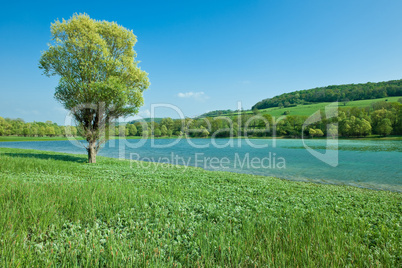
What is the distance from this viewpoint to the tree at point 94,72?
1463 cm

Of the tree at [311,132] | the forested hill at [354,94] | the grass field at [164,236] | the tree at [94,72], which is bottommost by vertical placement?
the grass field at [164,236]

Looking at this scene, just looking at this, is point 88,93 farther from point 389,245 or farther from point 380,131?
point 380,131

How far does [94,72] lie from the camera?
49.3 ft

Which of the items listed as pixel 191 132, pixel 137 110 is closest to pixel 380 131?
pixel 191 132

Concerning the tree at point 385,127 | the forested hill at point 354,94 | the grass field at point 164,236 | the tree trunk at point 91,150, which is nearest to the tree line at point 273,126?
the tree at point 385,127

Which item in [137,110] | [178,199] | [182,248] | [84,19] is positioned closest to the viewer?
[182,248]

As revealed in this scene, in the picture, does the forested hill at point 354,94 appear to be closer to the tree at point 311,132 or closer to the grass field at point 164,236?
the tree at point 311,132

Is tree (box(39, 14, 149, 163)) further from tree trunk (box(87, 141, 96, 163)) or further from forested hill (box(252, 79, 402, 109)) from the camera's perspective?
forested hill (box(252, 79, 402, 109))

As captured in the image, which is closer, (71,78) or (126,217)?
(126,217)

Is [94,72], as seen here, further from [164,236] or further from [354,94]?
[354,94]

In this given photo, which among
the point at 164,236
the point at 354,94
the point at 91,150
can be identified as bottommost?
the point at 164,236

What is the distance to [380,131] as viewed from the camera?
73750mm

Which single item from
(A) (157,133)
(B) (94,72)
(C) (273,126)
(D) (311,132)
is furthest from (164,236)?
(A) (157,133)

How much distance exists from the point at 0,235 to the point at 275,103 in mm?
184389
